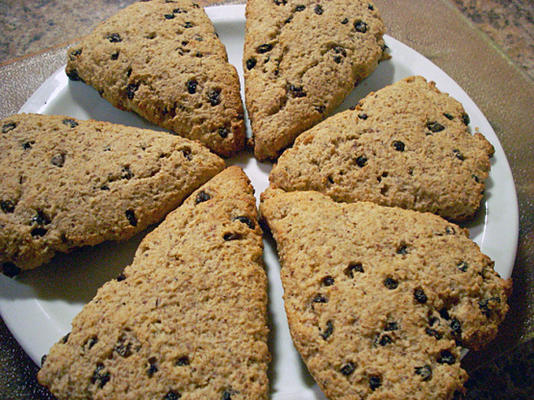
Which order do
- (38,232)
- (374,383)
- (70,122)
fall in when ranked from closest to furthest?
(374,383), (38,232), (70,122)

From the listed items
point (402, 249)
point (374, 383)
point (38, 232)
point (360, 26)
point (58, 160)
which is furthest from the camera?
point (360, 26)

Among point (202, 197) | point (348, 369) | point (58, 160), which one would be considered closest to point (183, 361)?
→ point (348, 369)

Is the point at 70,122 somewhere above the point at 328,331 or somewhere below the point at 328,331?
above

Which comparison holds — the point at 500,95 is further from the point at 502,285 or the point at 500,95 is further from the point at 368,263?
the point at 368,263

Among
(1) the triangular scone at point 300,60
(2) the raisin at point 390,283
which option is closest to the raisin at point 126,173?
(1) the triangular scone at point 300,60

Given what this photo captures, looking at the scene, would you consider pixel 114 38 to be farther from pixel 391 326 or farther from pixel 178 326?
pixel 391 326

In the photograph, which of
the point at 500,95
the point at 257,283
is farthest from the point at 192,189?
the point at 500,95

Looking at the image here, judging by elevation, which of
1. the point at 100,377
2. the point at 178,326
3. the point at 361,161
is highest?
the point at 361,161
